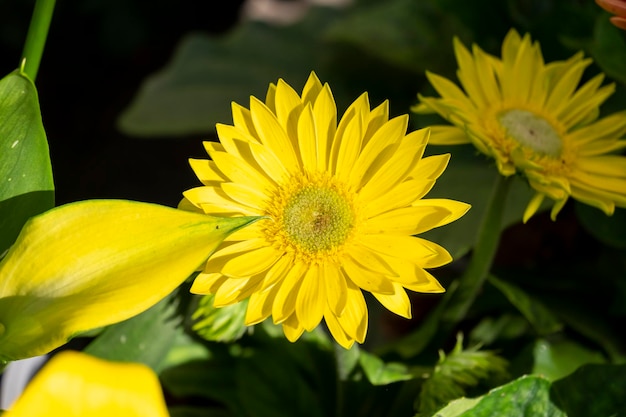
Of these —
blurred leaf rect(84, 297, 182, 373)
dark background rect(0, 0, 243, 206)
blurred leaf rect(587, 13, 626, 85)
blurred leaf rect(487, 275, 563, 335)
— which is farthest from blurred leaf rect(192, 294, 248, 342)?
dark background rect(0, 0, 243, 206)

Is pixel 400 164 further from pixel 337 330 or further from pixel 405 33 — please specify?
pixel 405 33

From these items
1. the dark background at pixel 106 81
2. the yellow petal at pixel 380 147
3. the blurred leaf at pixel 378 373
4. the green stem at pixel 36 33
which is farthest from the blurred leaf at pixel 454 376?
the dark background at pixel 106 81

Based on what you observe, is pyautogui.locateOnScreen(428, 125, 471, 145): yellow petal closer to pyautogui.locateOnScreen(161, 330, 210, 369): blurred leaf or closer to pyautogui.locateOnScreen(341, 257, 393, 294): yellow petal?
pyautogui.locateOnScreen(341, 257, 393, 294): yellow petal

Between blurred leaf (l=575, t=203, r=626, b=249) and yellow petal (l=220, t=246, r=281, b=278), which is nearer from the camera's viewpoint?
yellow petal (l=220, t=246, r=281, b=278)

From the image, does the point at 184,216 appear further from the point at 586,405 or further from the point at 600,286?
the point at 600,286

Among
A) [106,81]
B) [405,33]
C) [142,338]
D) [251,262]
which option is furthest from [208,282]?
[106,81]

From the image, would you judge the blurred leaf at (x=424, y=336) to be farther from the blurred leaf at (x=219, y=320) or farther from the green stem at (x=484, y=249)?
the blurred leaf at (x=219, y=320)

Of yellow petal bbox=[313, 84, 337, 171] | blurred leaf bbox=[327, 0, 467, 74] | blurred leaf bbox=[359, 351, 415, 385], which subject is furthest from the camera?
blurred leaf bbox=[327, 0, 467, 74]
